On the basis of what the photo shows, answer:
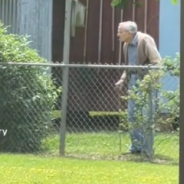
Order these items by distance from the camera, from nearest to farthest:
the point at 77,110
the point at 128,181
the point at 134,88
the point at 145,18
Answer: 1. the point at 128,181
2. the point at 134,88
3. the point at 77,110
4. the point at 145,18

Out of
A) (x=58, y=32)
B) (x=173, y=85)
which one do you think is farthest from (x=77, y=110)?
(x=173, y=85)

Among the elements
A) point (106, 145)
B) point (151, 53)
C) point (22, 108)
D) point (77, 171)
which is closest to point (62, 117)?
point (22, 108)

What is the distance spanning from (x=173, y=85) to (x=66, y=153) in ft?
5.28

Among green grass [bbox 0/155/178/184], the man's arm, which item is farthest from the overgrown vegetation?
green grass [bbox 0/155/178/184]

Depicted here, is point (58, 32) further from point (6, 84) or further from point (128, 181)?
point (128, 181)

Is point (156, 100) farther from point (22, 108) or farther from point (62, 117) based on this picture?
point (22, 108)

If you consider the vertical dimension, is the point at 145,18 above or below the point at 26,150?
above

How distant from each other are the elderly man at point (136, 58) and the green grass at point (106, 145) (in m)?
0.15

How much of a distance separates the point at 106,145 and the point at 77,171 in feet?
7.32

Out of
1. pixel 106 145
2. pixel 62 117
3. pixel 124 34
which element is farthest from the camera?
pixel 106 145

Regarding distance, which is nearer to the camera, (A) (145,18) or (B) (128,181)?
(B) (128,181)

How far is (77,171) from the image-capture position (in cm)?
785

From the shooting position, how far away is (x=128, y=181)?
7270 millimetres

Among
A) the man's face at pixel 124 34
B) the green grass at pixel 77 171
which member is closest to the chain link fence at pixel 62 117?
the man's face at pixel 124 34
